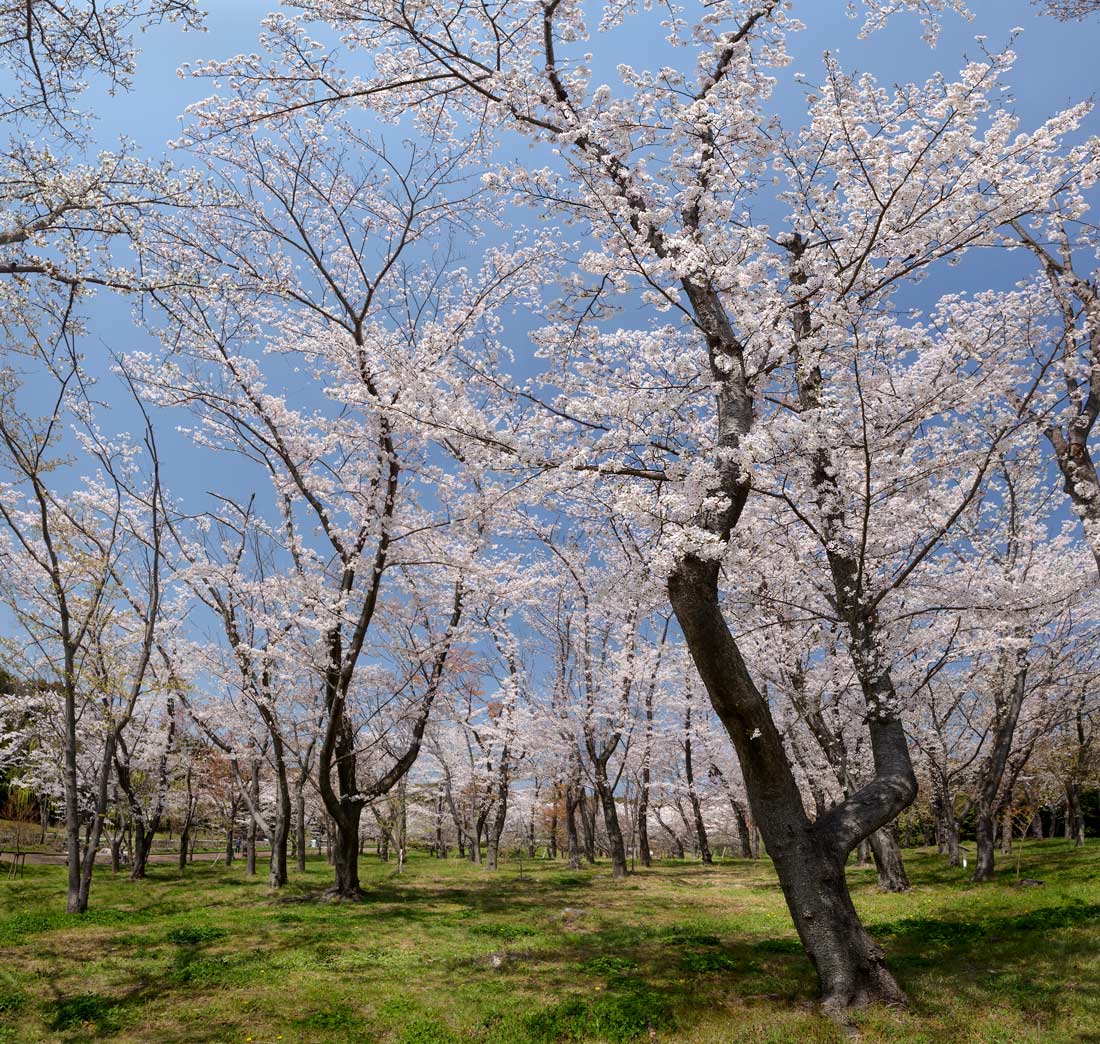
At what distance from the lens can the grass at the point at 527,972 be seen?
5.22 meters

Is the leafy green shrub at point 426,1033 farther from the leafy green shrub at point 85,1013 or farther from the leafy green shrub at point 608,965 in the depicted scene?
the leafy green shrub at point 85,1013

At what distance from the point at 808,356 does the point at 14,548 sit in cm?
1805

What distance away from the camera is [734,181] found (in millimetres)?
7043

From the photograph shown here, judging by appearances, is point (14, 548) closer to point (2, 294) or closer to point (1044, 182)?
point (2, 294)

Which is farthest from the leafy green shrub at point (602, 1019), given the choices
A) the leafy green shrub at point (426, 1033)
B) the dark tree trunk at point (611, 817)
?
the dark tree trunk at point (611, 817)

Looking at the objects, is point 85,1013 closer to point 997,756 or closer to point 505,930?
point 505,930

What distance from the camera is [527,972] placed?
7043 millimetres

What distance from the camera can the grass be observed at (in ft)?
17.1

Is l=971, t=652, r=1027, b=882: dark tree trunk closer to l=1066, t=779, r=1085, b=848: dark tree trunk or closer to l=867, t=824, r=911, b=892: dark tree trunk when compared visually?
l=867, t=824, r=911, b=892: dark tree trunk

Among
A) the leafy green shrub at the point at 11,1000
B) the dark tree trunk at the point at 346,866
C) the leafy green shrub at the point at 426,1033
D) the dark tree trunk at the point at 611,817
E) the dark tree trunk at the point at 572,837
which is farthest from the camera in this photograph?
the dark tree trunk at the point at 572,837

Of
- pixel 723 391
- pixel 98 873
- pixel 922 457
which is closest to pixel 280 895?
pixel 98 873

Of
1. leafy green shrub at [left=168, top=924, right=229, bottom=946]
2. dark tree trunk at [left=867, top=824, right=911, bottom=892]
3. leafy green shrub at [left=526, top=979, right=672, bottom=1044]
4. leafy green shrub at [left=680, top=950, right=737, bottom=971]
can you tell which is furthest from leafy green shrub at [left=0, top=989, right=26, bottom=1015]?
dark tree trunk at [left=867, top=824, right=911, bottom=892]

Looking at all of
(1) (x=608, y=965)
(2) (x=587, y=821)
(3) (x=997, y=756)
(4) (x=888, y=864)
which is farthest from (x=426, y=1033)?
(2) (x=587, y=821)

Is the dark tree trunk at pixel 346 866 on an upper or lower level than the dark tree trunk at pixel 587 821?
upper
